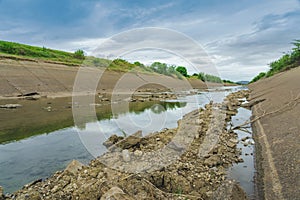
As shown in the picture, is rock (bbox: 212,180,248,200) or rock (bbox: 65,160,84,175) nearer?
rock (bbox: 212,180,248,200)

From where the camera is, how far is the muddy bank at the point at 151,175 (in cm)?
333

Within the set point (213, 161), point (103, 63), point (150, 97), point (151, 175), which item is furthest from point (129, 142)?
point (103, 63)

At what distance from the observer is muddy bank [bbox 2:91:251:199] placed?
3.33 meters

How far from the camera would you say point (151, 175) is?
395cm

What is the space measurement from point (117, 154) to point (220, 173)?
222 centimetres

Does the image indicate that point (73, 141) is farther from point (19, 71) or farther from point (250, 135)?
point (19, 71)

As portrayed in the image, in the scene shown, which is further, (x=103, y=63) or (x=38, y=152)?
(x=103, y=63)

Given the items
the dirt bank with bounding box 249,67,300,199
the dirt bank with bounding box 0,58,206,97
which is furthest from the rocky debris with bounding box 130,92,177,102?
the dirt bank with bounding box 249,67,300,199

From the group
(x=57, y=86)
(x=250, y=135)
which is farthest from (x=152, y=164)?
(x=57, y=86)

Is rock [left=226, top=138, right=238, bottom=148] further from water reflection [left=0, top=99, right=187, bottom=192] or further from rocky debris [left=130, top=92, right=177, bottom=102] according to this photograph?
rocky debris [left=130, top=92, right=177, bottom=102]

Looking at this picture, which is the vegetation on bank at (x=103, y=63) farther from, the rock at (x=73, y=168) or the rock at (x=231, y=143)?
the rock at (x=73, y=168)

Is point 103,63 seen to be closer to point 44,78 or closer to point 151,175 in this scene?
point 44,78

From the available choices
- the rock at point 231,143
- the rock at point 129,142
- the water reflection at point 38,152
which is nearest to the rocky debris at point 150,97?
the water reflection at point 38,152

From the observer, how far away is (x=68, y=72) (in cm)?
3050
